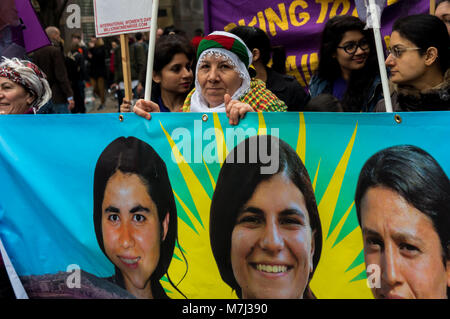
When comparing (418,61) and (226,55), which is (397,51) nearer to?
(418,61)

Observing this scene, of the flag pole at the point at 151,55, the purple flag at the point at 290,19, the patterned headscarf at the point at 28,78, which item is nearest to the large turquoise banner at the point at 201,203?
the flag pole at the point at 151,55

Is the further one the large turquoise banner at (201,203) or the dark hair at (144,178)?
the dark hair at (144,178)

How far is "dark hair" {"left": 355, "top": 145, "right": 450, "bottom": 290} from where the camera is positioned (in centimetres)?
237

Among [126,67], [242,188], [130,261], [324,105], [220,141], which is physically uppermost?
[126,67]

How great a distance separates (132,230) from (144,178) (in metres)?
Result: 0.26

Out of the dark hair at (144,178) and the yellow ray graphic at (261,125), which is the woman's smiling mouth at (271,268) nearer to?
the dark hair at (144,178)

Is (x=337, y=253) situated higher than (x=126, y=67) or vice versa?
(x=126, y=67)

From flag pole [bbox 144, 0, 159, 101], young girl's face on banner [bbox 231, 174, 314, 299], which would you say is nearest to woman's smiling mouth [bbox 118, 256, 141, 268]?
young girl's face on banner [bbox 231, 174, 314, 299]

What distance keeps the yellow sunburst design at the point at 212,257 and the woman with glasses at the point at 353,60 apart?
133 cm

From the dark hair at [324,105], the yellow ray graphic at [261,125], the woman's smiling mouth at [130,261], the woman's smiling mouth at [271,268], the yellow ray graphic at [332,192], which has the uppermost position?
the dark hair at [324,105]

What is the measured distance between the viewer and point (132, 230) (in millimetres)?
2783

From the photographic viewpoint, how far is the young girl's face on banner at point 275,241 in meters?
2.52

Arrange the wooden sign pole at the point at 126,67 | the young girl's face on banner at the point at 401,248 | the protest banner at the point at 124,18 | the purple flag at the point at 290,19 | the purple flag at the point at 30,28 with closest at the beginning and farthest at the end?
the young girl's face on banner at the point at 401,248 → the protest banner at the point at 124,18 → the wooden sign pole at the point at 126,67 → the purple flag at the point at 30,28 → the purple flag at the point at 290,19

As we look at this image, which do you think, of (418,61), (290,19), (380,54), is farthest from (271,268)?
(290,19)
